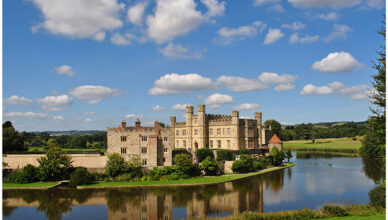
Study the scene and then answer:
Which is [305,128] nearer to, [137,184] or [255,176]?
[255,176]

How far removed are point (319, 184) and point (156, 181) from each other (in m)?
18.1

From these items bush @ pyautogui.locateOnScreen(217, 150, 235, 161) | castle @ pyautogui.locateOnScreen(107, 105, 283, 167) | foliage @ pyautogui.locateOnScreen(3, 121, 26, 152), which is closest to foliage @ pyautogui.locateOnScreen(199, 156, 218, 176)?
castle @ pyautogui.locateOnScreen(107, 105, 283, 167)

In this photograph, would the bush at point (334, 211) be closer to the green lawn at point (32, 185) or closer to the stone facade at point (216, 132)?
the green lawn at point (32, 185)

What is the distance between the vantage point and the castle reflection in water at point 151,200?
23.4 meters

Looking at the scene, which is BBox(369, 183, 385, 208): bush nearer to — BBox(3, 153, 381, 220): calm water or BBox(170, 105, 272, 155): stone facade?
BBox(3, 153, 381, 220): calm water

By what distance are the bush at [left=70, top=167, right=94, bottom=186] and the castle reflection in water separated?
75.0 inches

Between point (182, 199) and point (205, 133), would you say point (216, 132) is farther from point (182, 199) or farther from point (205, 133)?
point (182, 199)

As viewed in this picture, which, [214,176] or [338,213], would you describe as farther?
[214,176]

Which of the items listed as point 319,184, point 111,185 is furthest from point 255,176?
point 111,185

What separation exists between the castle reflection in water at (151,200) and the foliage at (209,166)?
5.09 meters

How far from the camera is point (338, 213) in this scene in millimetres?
20156

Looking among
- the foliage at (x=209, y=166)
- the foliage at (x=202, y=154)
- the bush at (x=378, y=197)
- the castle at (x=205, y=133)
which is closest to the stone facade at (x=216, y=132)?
the castle at (x=205, y=133)

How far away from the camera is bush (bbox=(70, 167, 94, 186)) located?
33219 mm

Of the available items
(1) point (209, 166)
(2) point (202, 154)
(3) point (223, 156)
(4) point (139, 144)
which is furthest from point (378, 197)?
(4) point (139, 144)
